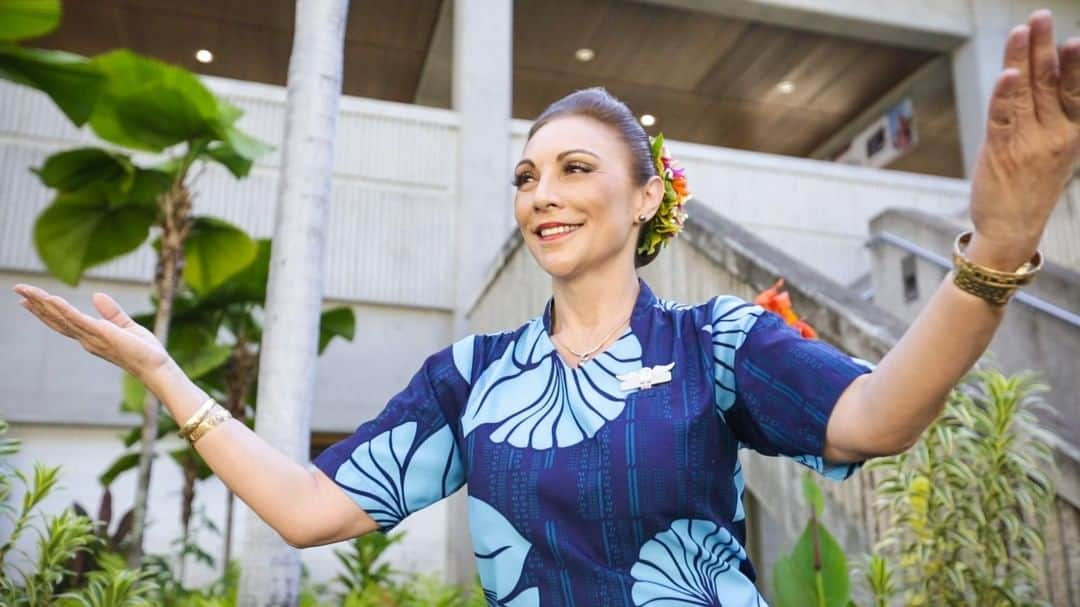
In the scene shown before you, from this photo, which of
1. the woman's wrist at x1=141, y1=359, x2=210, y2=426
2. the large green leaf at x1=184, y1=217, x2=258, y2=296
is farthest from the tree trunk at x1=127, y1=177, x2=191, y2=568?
the woman's wrist at x1=141, y1=359, x2=210, y2=426

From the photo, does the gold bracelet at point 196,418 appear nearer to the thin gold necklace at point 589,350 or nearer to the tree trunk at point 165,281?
the thin gold necklace at point 589,350

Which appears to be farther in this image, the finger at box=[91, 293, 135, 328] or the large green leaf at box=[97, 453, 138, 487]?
the large green leaf at box=[97, 453, 138, 487]

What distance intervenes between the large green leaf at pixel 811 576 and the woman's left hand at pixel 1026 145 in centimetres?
177

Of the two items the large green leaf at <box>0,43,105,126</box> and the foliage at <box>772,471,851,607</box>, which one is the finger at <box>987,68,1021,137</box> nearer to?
the foliage at <box>772,471,851,607</box>

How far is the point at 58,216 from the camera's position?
5637mm

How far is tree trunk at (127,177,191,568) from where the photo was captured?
5117 mm

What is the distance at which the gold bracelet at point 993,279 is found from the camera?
0.84 meters

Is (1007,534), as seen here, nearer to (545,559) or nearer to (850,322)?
(850,322)

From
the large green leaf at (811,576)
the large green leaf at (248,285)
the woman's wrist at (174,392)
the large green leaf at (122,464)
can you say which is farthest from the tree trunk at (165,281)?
the woman's wrist at (174,392)

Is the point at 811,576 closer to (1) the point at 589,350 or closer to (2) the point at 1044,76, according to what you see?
(1) the point at 589,350

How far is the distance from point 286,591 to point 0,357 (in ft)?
20.6

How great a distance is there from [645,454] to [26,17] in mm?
4699

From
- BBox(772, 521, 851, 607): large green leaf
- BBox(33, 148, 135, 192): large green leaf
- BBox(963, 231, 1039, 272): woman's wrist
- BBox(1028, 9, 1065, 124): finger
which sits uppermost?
BBox(33, 148, 135, 192): large green leaf

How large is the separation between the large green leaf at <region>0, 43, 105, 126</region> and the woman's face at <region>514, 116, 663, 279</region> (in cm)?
404
